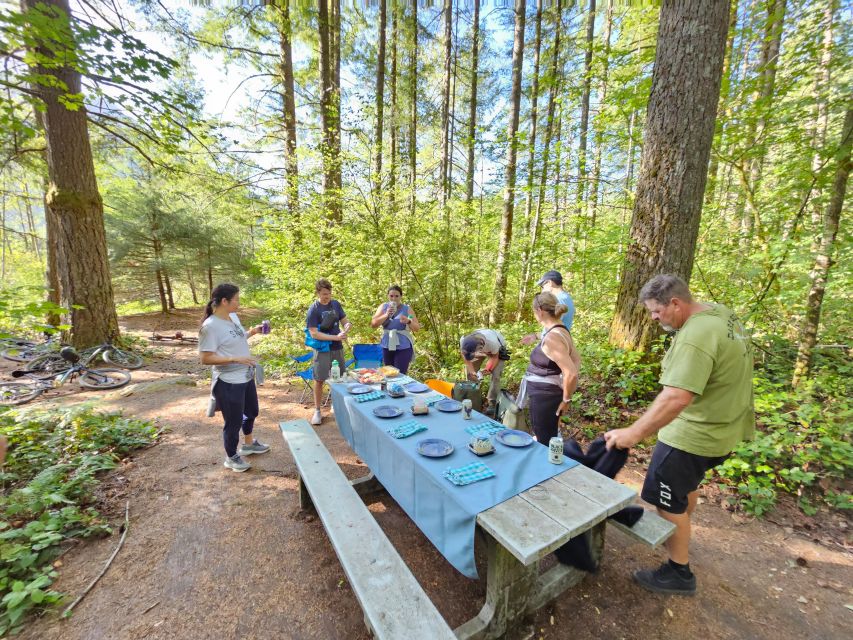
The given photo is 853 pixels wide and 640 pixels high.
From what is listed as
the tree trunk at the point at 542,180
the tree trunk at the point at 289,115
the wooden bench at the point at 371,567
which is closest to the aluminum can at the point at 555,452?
the wooden bench at the point at 371,567

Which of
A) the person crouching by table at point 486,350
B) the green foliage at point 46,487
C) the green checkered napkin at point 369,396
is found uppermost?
the person crouching by table at point 486,350

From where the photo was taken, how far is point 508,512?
1.51m

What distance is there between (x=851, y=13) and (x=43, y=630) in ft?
27.4

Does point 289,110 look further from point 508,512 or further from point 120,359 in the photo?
point 508,512

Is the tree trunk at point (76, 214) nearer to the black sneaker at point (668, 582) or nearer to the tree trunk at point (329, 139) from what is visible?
the tree trunk at point (329, 139)

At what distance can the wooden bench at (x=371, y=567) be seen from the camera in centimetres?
133

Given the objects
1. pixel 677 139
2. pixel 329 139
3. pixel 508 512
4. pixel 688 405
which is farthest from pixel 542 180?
pixel 508 512

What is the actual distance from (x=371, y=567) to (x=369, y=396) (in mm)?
1355

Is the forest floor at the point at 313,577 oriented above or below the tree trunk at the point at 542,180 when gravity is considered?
below

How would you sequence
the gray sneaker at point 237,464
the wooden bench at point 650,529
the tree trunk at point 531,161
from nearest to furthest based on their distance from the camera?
the wooden bench at point 650,529 < the gray sneaker at point 237,464 < the tree trunk at point 531,161

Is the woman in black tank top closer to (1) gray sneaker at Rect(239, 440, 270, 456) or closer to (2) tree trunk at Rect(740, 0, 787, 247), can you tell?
(1) gray sneaker at Rect(239, 440, 270, 456)

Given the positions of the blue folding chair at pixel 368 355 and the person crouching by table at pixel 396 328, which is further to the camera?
the blue folding chair at pixel 368 355

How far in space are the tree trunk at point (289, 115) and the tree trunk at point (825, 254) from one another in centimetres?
758

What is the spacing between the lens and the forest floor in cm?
174
